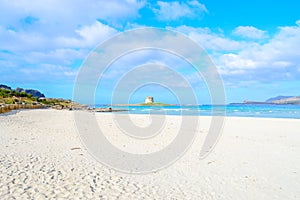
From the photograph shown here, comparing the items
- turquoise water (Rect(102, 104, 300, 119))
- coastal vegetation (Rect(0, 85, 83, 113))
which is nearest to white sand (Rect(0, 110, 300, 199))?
coastal vegetation (Rect(0, 85, 83, 113))

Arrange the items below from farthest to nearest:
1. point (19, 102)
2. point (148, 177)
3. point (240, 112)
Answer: point (240, 112)
point (19, 102)
point (148, 177)

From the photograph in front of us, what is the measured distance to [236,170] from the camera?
6711 mm

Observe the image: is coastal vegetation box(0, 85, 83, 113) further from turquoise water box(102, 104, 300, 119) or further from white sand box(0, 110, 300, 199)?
white sand box(0, 110, 300, 199)

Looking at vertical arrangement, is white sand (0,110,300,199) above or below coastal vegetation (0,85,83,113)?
below

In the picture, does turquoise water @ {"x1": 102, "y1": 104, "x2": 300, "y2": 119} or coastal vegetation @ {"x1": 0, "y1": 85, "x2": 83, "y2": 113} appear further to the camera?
turquoise water @ {"x1": 102, "y1": 104, "x2": 300, "y2": 119}

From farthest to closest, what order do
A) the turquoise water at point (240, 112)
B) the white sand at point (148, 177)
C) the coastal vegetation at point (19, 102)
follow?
the turquoise water at point (240, 112), the coastal vegetation at point (19, 102), the white sand at point (148, 177)

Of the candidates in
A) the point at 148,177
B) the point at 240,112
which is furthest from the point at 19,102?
the point at 148,177

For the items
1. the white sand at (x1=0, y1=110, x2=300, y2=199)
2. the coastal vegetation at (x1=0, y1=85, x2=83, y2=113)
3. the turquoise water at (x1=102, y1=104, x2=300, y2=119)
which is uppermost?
the coastal vegetation at (x1=0, y1=85, x2=83, y2=113)

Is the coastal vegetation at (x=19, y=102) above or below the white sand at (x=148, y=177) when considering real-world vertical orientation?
above

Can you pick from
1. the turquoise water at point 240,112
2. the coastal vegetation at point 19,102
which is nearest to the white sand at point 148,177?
the coastal vegetation at point 19,102

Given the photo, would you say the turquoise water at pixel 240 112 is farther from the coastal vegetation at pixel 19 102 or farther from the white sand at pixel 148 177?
the white sand at pixel 148 177

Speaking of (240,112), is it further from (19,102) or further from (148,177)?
(19,102)

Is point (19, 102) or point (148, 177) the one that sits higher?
point (19, 102)

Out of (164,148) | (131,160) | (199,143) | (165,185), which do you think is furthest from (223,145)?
(165,185)
